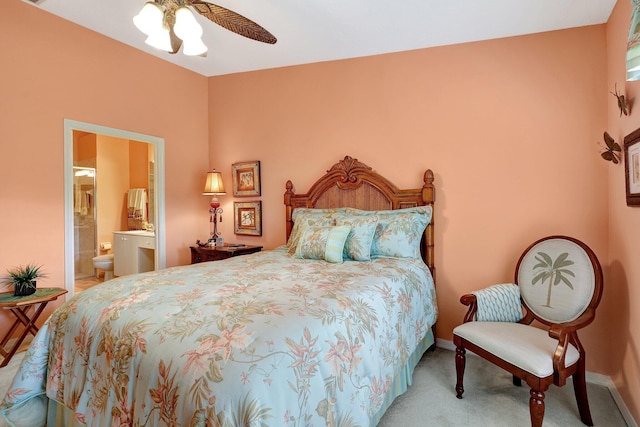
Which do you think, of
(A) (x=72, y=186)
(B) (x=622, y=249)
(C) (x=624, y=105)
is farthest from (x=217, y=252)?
(C) (x=624, y=105)

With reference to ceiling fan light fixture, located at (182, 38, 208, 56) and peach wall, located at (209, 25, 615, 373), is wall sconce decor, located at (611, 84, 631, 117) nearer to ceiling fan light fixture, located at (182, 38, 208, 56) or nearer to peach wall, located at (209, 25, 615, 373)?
peach wall, located at (209, 25, 615, 373)

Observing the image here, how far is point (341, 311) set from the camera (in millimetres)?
1442

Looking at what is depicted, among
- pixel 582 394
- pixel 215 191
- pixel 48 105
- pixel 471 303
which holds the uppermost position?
pixel 48 105

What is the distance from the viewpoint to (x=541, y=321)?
216 centimetres

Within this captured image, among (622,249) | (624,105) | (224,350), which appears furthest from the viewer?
(622,249)

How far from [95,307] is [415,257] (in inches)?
85.2

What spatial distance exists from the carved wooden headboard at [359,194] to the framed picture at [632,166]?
1255 mm

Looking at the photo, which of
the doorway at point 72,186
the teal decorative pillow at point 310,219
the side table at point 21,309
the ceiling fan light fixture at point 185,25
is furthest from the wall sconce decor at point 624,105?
the side table at point 21,309

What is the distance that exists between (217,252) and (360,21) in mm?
2583

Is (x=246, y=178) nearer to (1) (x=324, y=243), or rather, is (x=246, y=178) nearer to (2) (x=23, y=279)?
(1) (x=324, y=243)

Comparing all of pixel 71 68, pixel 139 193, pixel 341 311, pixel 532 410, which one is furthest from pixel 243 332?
pixel 139 193

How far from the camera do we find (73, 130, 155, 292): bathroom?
538 cm

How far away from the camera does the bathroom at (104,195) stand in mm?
5383

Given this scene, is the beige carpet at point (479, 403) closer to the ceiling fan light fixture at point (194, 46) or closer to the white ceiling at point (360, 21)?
the ceiling fan light fixture at point (194, 46)
